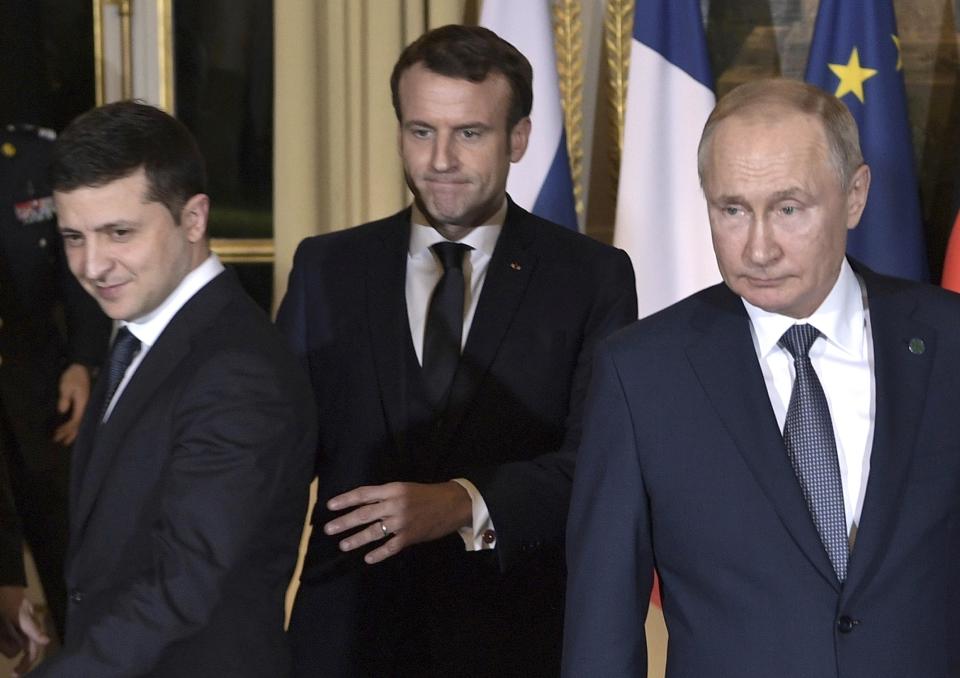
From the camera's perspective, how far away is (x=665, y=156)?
13.5 feet

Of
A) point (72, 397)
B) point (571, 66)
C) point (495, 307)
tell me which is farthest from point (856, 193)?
point (72, 397)

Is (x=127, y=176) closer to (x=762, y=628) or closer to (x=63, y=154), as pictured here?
(x=63, y=154)

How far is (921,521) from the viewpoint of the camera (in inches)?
72.2

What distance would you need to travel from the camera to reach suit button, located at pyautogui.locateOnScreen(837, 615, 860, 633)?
1810 mm

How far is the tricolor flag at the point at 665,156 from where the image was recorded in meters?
4.04

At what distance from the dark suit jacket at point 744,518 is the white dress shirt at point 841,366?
0.03 meters

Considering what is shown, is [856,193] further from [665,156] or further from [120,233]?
[665,156]

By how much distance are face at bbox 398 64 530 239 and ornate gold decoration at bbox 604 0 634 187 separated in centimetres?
182

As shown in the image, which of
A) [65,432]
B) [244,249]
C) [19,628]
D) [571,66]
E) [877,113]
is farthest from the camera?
[244,249]

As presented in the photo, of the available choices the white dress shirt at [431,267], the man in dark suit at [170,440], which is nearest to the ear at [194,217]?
the man in dark suit at [170,440]

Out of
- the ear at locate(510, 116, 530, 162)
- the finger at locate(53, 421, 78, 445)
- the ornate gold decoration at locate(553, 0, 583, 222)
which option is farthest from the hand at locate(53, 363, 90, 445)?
the ear at locate(510, 116, 530, 162)

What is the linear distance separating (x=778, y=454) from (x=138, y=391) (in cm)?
91

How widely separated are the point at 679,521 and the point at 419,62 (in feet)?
3.63

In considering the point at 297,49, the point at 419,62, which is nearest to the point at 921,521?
the point at 419,62
